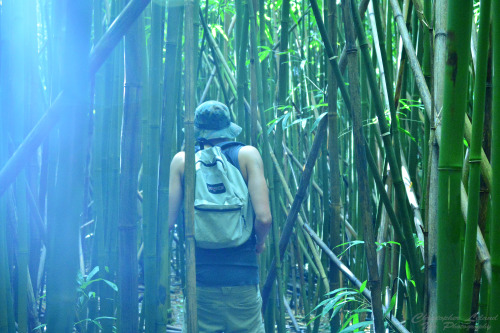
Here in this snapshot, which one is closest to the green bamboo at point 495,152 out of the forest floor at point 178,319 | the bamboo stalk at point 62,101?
the bamboo stalk at point 62,101

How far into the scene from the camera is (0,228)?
771 millimetres

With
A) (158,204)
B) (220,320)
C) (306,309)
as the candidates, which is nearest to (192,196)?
(158,204)

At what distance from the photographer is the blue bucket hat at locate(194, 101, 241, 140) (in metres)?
1.40

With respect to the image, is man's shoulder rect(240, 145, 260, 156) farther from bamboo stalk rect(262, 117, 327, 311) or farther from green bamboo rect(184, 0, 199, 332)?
green bamboo rect(184, 0, 199, 332)

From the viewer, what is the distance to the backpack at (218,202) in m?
1.29

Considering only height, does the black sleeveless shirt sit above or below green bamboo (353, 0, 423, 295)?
below

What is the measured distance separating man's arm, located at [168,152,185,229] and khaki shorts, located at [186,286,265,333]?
227 mm

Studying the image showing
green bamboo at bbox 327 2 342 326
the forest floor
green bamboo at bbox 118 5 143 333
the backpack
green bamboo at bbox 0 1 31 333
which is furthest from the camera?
the forest floor

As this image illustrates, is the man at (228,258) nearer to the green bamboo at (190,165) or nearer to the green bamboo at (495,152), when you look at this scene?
the green bamboo at (190,165)

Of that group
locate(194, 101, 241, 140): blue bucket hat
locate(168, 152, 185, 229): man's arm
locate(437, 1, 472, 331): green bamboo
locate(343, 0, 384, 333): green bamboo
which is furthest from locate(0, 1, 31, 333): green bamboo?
locate(437, 1, 472, 331): green bamboo

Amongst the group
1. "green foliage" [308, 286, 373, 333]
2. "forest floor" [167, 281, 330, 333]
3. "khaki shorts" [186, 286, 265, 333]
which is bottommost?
"forest floor" [167, 281, 330, 333]

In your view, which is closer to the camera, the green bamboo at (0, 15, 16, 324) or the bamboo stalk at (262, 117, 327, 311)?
the green bamboo at (0, 15, 16, 324)

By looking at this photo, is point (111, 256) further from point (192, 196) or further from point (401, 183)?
point (401, 183)

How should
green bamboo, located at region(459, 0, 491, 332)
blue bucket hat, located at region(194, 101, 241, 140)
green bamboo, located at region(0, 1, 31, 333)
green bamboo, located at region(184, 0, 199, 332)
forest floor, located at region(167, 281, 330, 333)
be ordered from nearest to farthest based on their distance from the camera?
green bamboo, located at region(459, 0, 491, 332), green bamboo, located at region(184, 0, 199, 332), green bamboo, located at region(0, 1, 31, 333), blue bucket hat, located at region(194, 101, 241, 140), forest floor, located at region(167, 281, 330, 333)
